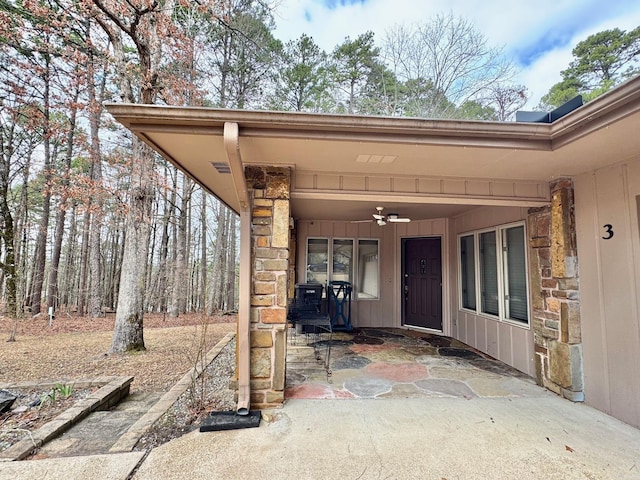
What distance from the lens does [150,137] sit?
217cm

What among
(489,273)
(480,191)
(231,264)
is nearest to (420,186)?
(480,191)

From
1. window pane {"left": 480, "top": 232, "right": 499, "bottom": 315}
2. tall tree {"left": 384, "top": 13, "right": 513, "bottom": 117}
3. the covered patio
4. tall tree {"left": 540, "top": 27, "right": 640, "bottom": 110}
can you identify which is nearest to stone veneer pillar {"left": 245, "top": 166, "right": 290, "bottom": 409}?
the covered patio

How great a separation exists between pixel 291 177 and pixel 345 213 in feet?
8.94

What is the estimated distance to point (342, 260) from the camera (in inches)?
255

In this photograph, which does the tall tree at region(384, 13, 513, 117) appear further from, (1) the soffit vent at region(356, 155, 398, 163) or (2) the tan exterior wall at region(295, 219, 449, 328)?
(1) the soffit vent at region(356, 155, 398, 163)

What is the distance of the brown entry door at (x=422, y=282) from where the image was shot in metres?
5.75

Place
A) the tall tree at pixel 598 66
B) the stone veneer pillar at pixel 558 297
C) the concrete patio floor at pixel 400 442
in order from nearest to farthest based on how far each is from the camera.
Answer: the concrete patio floor at pixel 400 442 < the stone veneer pillar at pixel 558 297 < the tall tree at pixel 598 66

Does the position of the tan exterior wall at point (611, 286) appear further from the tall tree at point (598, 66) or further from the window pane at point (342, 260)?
the tall tree at point (598, 66)

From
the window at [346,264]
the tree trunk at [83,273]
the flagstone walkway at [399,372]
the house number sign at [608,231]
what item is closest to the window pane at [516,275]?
the flagstone walkway at [399,372]

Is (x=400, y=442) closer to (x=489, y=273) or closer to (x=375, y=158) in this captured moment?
(x=375, y=158)

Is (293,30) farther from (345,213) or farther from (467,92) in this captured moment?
(345,213)

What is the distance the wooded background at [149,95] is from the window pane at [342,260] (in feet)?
9.02

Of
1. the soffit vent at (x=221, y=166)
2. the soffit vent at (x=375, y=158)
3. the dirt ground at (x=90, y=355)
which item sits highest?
the soffit vent at (x=221, y=166)

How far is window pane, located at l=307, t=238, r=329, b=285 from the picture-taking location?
640 centimetres
